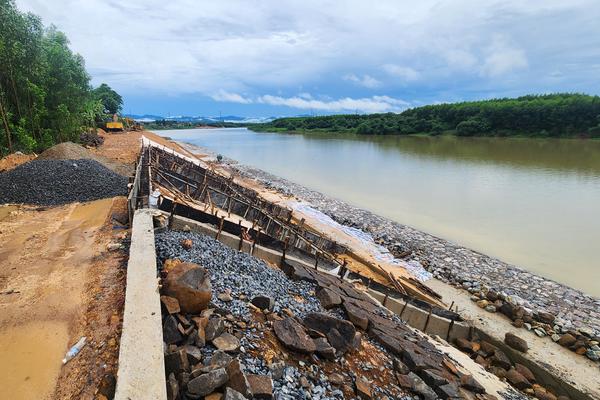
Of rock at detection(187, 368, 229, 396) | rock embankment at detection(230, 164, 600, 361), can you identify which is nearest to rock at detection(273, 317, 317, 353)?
rock at detection(187, 368, 229, 396)

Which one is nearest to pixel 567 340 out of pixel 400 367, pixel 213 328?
pixel 400 367

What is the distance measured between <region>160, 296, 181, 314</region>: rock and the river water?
11913 millimetres

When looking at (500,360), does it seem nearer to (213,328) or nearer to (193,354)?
(213,328)

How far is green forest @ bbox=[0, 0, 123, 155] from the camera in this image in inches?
744

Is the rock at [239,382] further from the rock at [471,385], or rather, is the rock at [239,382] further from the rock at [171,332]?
the rock at [471,385]

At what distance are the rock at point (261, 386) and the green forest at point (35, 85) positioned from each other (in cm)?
2261

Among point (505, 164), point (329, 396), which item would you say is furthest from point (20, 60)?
point (505, 164)

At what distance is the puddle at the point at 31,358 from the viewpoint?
12.0ft

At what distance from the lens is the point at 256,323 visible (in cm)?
462

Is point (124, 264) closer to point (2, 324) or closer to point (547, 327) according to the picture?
point (2, 324)

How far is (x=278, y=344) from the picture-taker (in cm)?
439

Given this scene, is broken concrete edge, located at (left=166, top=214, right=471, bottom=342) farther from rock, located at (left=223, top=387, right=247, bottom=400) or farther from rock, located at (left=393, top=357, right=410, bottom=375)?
rock, located at (left=223, top=387, right=247, bottom=400)

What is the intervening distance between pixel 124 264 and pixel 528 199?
76.3 ft

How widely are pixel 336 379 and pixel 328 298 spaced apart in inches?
82.7
